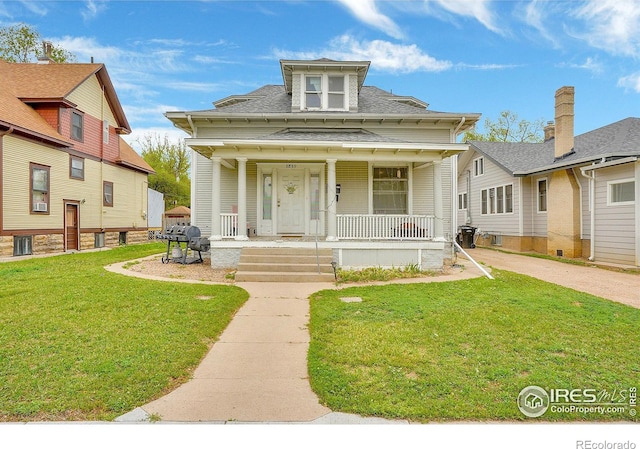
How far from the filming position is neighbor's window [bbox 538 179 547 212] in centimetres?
1527

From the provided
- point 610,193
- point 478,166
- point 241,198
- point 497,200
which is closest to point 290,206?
point 241,198

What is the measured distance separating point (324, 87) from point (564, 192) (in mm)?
10299

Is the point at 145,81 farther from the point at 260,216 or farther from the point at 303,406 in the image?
the point at 303,406

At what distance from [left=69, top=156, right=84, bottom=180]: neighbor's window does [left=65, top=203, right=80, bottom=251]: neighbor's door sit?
54.7 inches

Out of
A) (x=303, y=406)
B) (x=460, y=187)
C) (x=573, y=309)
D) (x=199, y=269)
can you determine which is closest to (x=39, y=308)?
(x=199, y=269)

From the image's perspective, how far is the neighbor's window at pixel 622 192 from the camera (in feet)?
35.7

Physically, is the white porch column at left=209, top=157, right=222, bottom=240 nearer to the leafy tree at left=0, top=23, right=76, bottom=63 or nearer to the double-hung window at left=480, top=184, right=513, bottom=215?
the double-hung window at left=480, top=184, right=513, bottom=215

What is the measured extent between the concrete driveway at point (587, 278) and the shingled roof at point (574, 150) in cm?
382

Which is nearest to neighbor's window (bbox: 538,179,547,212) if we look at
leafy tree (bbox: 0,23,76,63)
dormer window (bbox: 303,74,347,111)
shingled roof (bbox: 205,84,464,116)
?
shingled roof (bbox: 205,84,464,116)

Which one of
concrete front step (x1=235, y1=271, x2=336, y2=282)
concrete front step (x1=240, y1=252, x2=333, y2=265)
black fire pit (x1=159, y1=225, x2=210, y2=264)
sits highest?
black fire pit (x1=159, y1=225, x2=210, y2=264)

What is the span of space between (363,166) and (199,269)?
20.6 feet

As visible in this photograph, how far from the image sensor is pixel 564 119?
14.2 m

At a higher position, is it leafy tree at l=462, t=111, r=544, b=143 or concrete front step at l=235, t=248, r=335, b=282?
leafy tree at l=462, t=111, r=544, b=143

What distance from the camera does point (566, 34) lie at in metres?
8.45
